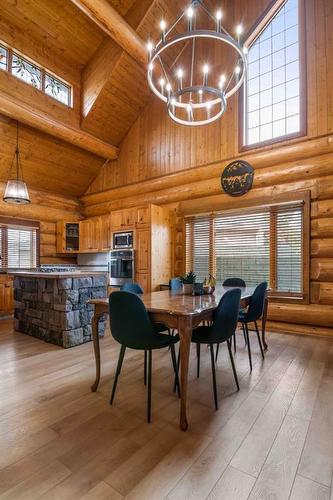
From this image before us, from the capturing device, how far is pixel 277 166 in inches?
179

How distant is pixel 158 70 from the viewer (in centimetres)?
571

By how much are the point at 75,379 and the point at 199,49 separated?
Result: 6.53 m

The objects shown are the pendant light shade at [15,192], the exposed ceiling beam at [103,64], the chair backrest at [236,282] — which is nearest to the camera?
the chair backrest at [236,282]

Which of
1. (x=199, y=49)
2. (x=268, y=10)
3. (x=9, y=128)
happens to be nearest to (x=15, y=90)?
(x=9, y=128)

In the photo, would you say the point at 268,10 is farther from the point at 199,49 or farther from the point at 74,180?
the point at 74,180

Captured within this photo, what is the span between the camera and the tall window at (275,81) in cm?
450

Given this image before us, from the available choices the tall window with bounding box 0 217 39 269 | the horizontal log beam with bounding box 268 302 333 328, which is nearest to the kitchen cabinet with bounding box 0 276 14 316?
the tall window with bounding box 0 217 39 269

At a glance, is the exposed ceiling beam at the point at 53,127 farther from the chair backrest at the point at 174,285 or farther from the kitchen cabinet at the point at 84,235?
the chair backrest at the point at 174,285

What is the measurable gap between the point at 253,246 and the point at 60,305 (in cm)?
334

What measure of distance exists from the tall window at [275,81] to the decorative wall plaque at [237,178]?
45 cm

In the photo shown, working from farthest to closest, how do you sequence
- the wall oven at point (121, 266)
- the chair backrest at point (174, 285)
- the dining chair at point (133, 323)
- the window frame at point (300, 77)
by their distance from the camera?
the wall oven at point (121, 266) → the window frame at point (300, 77) → the chair backrest at point (174, 285) → the dining chair at point (133, 323)

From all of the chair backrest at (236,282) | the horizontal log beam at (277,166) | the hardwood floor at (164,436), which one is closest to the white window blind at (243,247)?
the horizontal log beam at (277,166)

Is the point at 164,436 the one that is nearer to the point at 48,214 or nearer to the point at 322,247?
the point at 322,247

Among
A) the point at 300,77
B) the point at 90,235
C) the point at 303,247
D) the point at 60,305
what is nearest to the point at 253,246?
the point at 303,247
